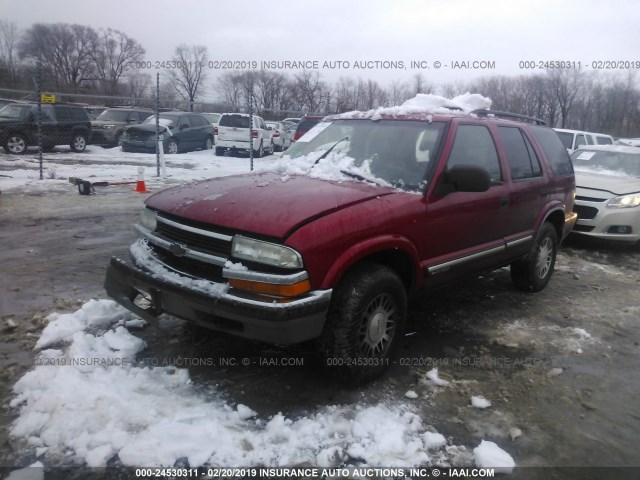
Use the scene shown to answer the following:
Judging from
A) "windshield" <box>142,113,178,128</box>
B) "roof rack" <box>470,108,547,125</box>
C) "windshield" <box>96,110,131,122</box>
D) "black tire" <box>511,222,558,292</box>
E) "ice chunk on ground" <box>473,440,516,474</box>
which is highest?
"windshield" <box>96,110,131,122</box>

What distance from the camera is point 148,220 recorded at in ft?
11.6

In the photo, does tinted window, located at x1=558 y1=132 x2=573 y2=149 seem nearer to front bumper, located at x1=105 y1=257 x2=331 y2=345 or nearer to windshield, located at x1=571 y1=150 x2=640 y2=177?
windshield, located at x1=571 y1=150 x2=640 y2=177

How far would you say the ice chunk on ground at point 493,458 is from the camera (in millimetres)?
Answer: 2586

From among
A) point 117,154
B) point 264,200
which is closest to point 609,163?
point 264,200

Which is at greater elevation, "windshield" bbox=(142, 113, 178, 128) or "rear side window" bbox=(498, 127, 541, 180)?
"windshield" bbox=(142, 113, 178, 128)

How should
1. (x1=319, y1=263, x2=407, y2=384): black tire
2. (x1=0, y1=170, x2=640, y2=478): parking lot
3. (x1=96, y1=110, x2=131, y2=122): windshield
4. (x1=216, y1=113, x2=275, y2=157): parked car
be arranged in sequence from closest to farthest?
1. (x1=0, y1=170, x2=640, y2=478): parking lot
2. (x1=319, y1=263, x2=407, y2=384): black tire
3. (x1=216, y1=113, x2=275, y2=157): parked car
4. (x1=96, y1=110, x2=131, y2=122): windshield

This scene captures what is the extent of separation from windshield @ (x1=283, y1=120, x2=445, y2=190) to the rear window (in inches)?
590

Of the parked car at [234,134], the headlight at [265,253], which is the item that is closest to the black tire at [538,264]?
the headlight at [265,253]

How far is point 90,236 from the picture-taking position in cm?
664

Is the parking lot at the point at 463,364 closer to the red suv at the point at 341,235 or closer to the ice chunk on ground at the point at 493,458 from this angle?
the ice chunk on ground at the point at 493,458

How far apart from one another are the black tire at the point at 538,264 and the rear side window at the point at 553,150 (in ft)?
2.23

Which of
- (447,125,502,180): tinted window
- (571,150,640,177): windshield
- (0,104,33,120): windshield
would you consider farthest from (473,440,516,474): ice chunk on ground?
(0,104,33,120): windshield

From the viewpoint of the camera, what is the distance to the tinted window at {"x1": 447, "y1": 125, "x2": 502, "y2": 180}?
389 centimetres

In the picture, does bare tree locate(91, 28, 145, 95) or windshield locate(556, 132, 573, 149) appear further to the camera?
bare tree locate(91, 28, 145, 95)
